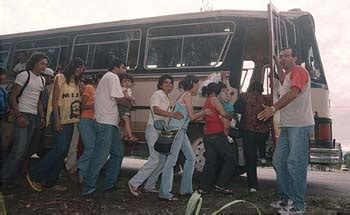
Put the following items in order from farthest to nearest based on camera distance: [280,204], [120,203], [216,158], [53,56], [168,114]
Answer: [53,56]
[216,158]
[168,114]
[120,203]
[280,204]

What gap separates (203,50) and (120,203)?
3.39 meters

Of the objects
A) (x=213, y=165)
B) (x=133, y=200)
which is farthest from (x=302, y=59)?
(x=133, y=200)

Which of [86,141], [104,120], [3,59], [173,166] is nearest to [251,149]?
[173,166]

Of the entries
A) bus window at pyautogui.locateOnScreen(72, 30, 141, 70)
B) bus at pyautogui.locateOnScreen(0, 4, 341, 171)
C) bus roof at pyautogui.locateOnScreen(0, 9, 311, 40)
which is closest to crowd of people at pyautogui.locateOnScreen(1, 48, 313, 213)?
bus at pyautogui.locateOnScreen(0, 4, 341, 171)

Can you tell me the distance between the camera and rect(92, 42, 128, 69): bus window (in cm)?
823

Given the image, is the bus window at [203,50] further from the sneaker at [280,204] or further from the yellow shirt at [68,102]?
the sneaker at [280,204]

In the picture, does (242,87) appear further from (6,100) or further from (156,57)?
(6,100)

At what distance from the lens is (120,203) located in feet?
17.1

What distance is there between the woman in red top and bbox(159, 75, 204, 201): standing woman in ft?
1.09

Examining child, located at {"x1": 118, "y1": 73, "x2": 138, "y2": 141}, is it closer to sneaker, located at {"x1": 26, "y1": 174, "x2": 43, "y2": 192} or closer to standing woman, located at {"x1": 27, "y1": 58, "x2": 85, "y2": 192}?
standing woman, located at {"x1": 27, "y1": 58, "x2": 85, "y2": 192}

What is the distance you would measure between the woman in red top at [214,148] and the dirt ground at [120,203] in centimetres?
22

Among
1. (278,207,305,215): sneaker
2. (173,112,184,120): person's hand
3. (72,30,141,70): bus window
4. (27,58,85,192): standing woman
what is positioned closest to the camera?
(278,207,305,215): sneaker

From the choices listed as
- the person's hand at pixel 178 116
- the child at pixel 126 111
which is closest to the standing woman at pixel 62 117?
the child at pixel 126 111

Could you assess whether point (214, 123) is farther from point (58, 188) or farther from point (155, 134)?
point (58, 188)
